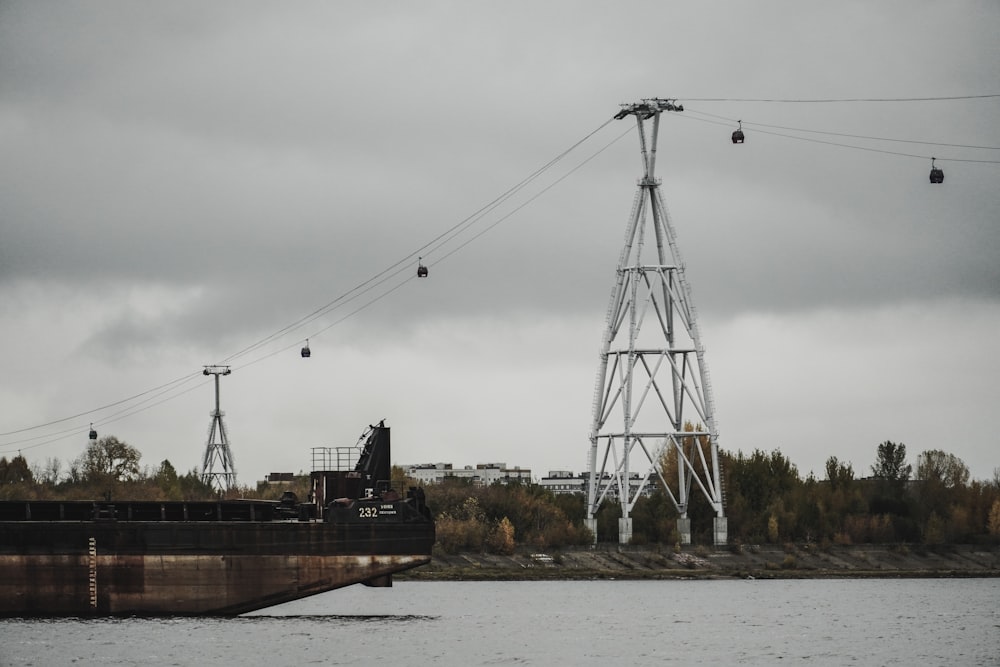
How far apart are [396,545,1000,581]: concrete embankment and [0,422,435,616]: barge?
4032 cm

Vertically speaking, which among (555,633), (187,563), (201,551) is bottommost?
(555,633)

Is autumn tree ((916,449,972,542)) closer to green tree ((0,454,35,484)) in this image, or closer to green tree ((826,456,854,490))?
green tree ((826,456,854,490))

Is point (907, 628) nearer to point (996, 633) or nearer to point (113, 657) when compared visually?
point (996, 633)

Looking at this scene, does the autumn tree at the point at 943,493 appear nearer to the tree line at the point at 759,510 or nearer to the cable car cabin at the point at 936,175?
the tree line at the point at 759,510

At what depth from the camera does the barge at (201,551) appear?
75625 mm

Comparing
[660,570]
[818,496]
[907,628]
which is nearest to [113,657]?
[907,628]

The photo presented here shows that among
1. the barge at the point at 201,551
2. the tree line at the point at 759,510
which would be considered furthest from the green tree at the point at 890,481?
the barge at the point at 201,551

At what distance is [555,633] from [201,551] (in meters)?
15.9

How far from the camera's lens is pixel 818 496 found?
458 ft

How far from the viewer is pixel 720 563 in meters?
123

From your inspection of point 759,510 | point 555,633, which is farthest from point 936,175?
point 759,510

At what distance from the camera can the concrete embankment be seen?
121 meters

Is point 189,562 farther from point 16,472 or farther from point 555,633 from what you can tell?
point 16,472

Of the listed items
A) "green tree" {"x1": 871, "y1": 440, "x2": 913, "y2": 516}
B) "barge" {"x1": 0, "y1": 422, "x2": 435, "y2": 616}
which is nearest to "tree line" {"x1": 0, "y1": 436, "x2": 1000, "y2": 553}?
"green tree" {"x1": 871, "y1": 440, "x2": 913, "y2": 516}
